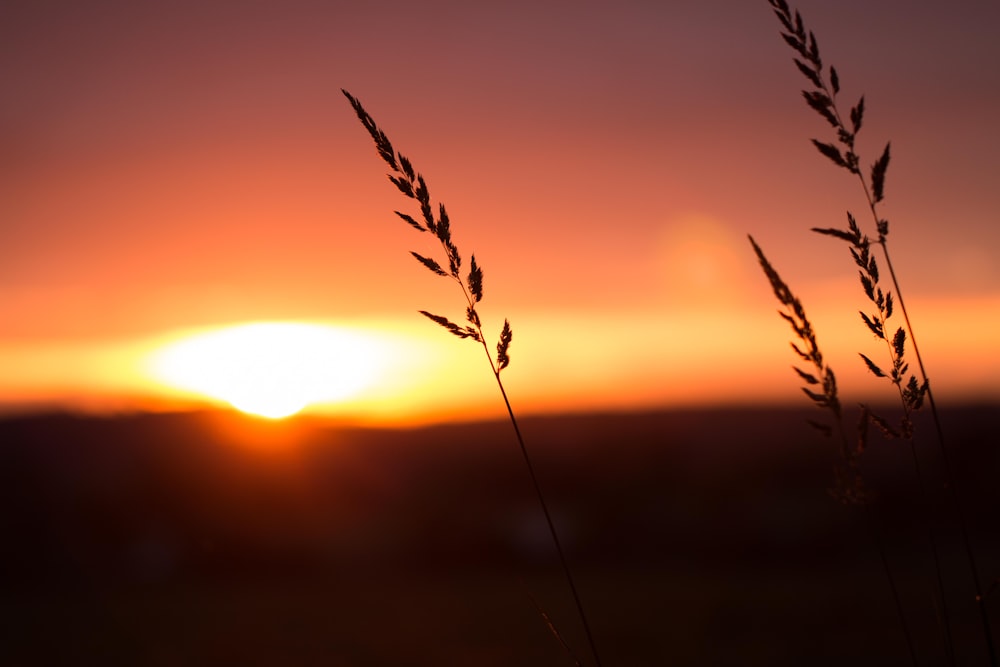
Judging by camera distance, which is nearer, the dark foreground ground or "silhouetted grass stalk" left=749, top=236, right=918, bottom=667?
"silhouetted grass stalk" left=749, top=236, right=918, bottom=667

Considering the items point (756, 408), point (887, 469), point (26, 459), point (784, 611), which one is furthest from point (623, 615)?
point (756, 408)

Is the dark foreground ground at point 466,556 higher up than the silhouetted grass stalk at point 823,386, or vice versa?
the silhouetted grass stalk at point 823,386

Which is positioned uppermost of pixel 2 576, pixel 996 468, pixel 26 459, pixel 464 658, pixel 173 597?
pixel 26 459

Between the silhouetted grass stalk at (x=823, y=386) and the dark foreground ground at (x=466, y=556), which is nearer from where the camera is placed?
the silhouetted grass stalk at (x=823, y=386)

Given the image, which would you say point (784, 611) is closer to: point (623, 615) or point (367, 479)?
point (623, 615)

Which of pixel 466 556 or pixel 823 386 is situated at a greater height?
pixel 823 386

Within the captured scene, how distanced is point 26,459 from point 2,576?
8160 mm

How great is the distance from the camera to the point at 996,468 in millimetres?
14906

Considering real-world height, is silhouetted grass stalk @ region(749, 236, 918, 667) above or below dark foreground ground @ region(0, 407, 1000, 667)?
above

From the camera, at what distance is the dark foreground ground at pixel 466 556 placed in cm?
785

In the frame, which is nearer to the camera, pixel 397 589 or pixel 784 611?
pixel 784 611

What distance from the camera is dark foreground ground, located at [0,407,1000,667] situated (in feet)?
25.7

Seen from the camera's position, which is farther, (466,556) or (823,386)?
(466,556)

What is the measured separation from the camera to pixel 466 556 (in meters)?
12.7
